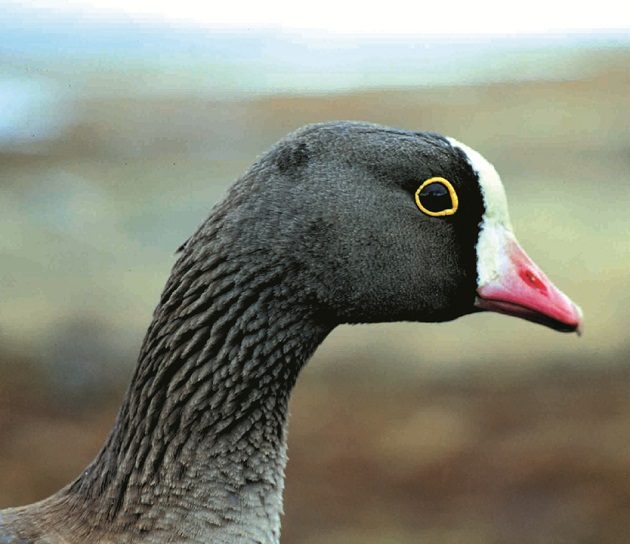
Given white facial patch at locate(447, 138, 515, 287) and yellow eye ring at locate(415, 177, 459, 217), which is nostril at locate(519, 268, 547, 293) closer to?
white facial patch at locate(447, 138, 515, 287)

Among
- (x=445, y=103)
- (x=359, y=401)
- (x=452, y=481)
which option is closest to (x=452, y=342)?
(x=359, y=401)

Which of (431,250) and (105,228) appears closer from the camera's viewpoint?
(431,250)

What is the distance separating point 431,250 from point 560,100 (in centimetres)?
593

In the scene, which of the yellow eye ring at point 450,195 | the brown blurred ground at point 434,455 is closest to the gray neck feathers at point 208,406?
the yellow eye ring at point 450,195

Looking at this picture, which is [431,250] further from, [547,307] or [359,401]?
[359,401]

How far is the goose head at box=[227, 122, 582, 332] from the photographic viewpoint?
187cm

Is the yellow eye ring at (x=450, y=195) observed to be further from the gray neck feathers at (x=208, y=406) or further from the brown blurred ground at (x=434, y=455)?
the brown blurred ground at (x=434, y=455)

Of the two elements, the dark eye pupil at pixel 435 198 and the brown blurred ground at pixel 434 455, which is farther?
the brown blurred ground at pixel 434 455

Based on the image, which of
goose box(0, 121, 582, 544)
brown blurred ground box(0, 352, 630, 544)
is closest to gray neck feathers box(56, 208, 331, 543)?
goose box(0, 121, 582, 544)

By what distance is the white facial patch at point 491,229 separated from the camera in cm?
190

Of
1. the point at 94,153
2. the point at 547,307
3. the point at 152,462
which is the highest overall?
the point at 94,153

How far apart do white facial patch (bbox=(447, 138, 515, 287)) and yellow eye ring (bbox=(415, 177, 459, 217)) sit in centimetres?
5

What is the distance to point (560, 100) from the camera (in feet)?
24.7

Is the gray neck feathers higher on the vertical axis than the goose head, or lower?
lower
